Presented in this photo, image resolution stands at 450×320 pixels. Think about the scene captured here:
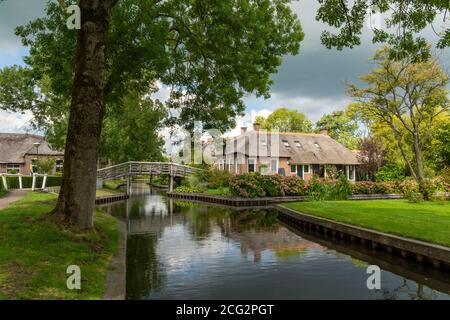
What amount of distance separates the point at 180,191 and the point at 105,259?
32.4 m

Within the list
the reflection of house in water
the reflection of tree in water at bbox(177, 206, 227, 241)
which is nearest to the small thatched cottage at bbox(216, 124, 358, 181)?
the reflection of tree in water at bbox(177, 206, 227, 241)

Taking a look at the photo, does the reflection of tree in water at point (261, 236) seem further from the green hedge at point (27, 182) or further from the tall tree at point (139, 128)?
the tall tree at point (139, 128)

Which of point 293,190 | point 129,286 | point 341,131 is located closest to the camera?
point 129,286

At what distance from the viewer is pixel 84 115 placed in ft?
36.9

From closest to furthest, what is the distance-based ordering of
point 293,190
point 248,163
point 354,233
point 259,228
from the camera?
point 354,233 < point 259,228 < point 293,190 < point 248,163

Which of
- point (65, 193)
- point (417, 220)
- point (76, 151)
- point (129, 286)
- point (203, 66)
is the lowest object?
point (129, 286)

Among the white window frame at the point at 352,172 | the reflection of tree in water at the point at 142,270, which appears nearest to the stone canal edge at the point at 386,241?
the reflection of tree in water at the point at 142,270

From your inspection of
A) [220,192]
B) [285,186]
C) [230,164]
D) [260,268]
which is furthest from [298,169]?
[260,268]

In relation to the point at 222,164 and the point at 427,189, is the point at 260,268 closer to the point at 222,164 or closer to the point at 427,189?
the point at 427,189

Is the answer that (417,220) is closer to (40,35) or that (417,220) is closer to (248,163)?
(40,35)

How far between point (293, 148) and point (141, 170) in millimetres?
19158

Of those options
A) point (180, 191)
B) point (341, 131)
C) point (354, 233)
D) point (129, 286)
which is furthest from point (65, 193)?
point (341, 131)

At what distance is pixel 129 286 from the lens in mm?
9812

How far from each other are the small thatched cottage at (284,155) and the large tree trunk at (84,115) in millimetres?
36750
